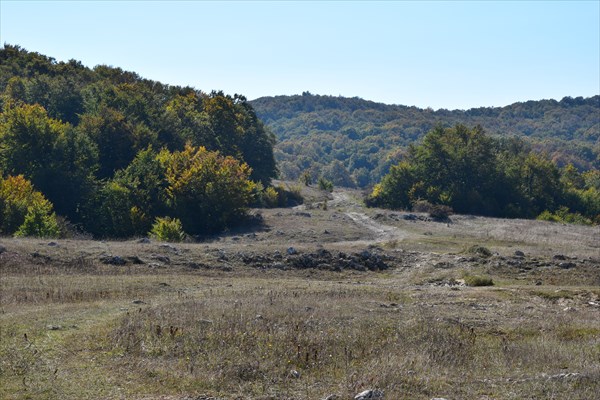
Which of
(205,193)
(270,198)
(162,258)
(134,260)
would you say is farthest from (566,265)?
(270,198)

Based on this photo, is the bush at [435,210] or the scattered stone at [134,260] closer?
the scattered stone at [134,260]

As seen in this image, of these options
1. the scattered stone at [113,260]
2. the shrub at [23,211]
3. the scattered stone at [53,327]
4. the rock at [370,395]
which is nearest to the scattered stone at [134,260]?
the scattered stone at [113,260]

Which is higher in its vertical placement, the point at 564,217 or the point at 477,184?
the point at 477,184

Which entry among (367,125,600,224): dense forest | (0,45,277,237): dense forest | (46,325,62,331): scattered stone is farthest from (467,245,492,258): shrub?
(367,125,600,224): dense forest

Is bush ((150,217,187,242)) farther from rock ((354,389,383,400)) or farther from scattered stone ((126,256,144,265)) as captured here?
rock ((354,389,383,400))

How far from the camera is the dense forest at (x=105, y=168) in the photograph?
179ft

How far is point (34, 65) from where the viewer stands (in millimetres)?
93312

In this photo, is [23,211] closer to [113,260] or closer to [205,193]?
[205,193]

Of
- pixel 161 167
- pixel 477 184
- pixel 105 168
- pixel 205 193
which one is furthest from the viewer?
pixel 477 184

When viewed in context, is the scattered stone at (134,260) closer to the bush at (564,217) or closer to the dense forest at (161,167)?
the dense forest at (161,167)

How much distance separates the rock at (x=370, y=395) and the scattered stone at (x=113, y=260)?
2259cm

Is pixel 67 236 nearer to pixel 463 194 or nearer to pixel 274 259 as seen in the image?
pixel 274 259

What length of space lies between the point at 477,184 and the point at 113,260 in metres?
64.8

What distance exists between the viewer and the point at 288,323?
16.3 metres
